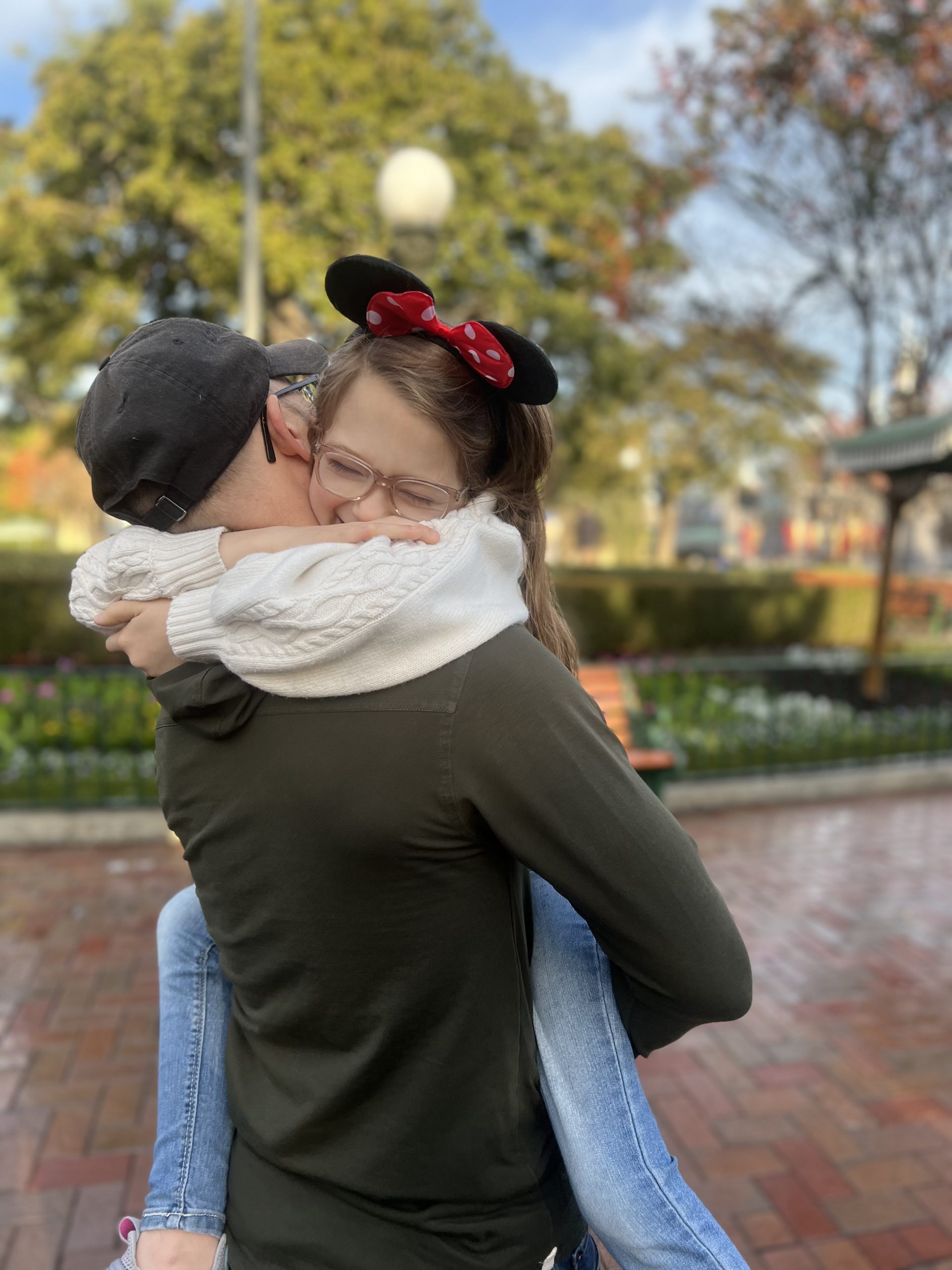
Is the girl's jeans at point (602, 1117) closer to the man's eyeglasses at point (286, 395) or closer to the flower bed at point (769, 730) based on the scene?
the man's eyeglasses at point (286, 395)

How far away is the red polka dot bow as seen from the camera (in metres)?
1.02

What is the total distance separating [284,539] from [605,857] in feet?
1.46

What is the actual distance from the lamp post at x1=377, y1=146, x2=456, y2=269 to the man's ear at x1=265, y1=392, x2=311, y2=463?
4782mm

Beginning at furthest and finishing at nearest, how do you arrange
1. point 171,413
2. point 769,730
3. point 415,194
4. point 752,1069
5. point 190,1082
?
point 769,730
point 415,194
point 752,1069
point 190,1082
point 171,413

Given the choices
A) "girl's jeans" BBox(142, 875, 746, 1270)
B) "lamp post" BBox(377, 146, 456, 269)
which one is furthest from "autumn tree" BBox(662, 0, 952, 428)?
"girl's jeans" BBox(142, 875, 746, 1270)

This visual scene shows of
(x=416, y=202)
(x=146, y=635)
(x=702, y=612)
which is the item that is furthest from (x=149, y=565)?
(x=702, y=612)

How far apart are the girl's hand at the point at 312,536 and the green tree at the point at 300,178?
12.0 metres

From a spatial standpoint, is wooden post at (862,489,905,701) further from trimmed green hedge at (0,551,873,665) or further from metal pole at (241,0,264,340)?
metal pole at (241,0,264,340)

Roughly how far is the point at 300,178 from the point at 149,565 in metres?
12.9

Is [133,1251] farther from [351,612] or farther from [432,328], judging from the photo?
[432,328]

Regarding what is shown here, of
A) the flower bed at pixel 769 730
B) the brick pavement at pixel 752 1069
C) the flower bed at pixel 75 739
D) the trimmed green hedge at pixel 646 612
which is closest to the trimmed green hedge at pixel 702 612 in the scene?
the trimmed green hedge at pixel 646 612

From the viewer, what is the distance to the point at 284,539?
3.24ft

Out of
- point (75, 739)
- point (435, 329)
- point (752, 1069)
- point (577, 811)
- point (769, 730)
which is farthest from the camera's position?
point (769, 730)

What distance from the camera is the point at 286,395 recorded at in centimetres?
108
